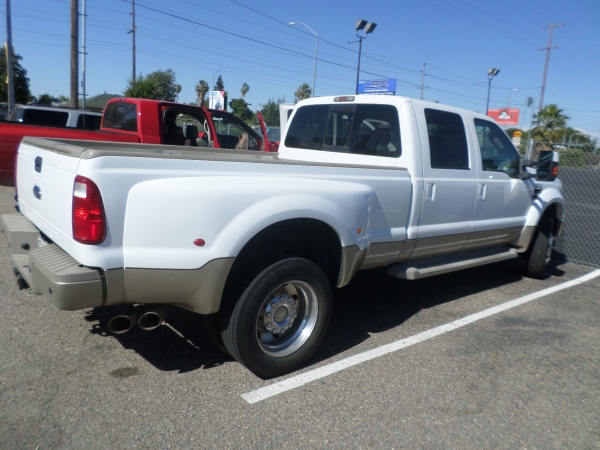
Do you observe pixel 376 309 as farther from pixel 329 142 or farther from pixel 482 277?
pixel 482 277

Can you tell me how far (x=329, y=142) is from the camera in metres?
5.19

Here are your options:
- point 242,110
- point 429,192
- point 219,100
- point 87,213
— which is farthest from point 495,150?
point 242,110

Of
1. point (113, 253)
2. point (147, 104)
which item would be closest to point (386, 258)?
point (113, 253)

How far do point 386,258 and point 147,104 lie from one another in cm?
537

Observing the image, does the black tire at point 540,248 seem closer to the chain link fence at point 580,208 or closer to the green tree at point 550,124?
the chain link fence at point 580,208

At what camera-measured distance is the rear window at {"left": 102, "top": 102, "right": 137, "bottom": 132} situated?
8.31 m

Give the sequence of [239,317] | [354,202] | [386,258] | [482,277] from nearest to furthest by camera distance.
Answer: [239,317] → [354,202] → [386,258] → [482,277]

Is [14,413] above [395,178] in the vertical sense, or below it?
below

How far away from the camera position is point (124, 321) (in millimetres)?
3076

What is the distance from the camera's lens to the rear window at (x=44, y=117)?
12.4 meters

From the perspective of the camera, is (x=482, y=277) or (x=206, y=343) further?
(x=482, y=277)

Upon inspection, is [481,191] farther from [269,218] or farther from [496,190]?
[269,218]

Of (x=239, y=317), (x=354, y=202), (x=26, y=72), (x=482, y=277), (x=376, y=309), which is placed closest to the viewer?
(x=239, y=317)

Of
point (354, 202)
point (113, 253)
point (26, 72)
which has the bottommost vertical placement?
point (113, 253)
